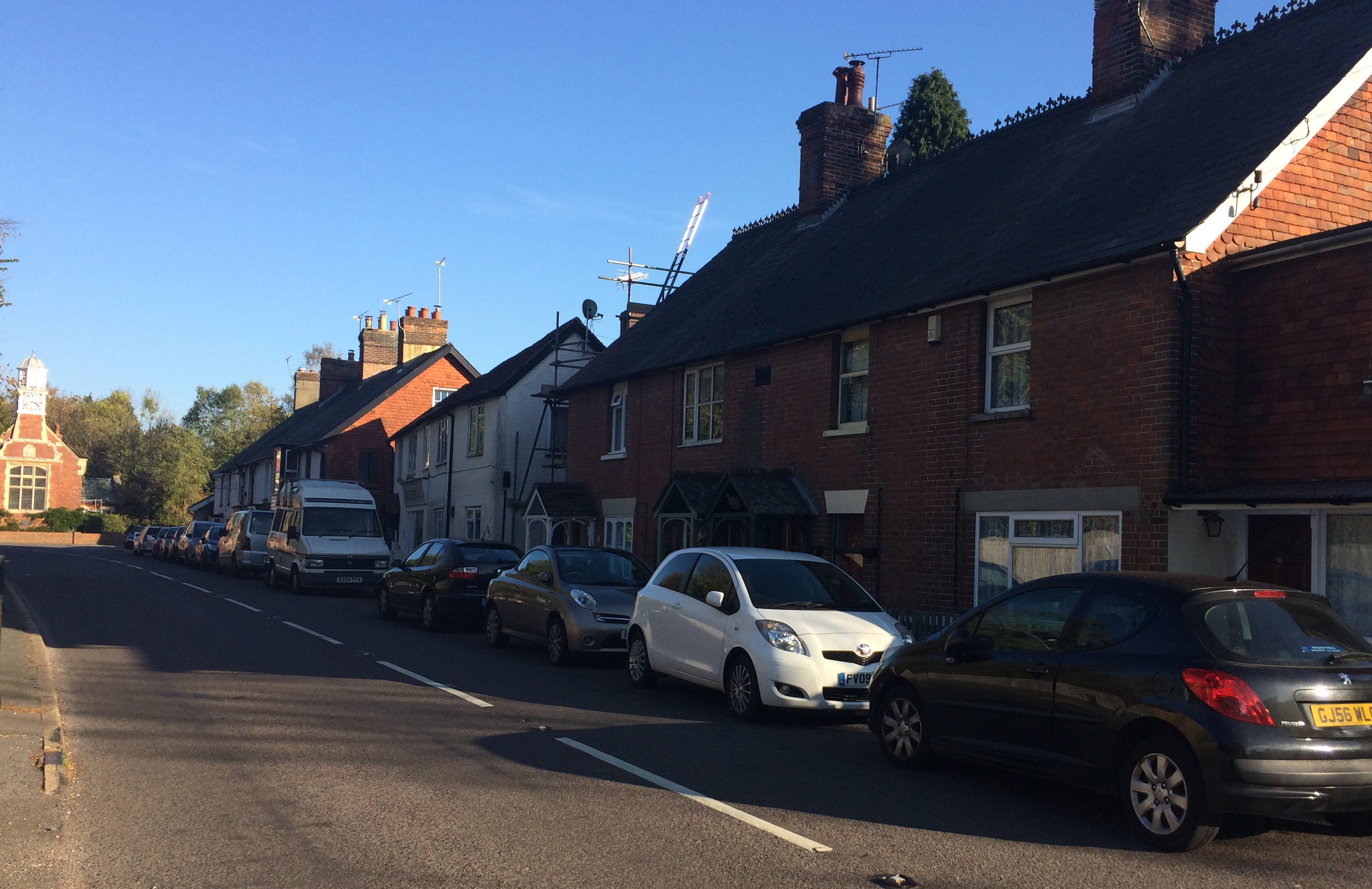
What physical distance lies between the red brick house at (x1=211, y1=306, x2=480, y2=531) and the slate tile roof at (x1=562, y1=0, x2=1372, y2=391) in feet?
76.6

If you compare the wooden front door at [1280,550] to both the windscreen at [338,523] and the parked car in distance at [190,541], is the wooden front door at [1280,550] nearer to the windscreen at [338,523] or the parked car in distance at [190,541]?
the windscreen at [338,523]

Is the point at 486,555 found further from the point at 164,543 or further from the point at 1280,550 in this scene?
the point at 164,543

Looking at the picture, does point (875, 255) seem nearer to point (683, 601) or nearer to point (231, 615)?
point (683, 601)

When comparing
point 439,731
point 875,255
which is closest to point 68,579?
point 875,255

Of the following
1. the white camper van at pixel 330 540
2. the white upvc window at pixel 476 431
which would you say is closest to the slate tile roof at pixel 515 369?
the white upvc window at pixel 476 431

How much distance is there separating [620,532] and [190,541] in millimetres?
25344

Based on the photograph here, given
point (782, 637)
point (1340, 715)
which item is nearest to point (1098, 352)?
point (782, 637)

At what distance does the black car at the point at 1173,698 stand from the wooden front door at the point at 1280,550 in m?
5.38

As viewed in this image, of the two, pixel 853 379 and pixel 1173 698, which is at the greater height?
→ pixel 853 379

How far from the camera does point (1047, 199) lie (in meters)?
16.9

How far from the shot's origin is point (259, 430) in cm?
9694

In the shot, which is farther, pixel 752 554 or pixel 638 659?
pixel 638 659

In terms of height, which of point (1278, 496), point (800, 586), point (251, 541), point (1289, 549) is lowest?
point (251, 541)

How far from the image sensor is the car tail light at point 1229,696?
6199mm
